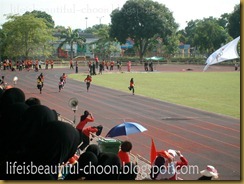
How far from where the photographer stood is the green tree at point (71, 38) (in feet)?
33.1

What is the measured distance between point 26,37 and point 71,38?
1219mm

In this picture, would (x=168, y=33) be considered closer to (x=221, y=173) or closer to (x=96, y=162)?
(x=221, y=173)

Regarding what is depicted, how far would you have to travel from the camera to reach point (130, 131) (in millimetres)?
7895

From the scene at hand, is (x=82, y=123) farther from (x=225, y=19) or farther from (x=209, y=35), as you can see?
(x=209, y=35)

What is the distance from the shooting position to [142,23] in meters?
10.8

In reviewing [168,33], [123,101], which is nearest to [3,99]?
[168,33]

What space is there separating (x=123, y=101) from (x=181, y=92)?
4.87 m

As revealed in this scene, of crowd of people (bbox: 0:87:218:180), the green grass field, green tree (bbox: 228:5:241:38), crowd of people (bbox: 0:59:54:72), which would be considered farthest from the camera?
→ the green grass field

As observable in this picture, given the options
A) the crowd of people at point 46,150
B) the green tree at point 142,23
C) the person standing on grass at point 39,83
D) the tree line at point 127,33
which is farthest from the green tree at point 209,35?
the person standing on grass at point 39,83

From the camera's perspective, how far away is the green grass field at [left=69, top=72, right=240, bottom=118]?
52.6 feet

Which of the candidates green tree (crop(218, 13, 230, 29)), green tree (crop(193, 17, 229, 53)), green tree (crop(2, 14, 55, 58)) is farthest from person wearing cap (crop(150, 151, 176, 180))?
green tree (crop(2, 14, 55, 58))

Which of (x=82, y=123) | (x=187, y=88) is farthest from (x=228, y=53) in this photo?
(x=187, y=88)

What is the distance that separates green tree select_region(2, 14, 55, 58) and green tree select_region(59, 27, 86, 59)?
16.6 inches

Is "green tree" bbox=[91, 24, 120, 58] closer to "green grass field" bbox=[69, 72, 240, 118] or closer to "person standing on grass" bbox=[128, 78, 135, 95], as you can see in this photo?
"green grass field" bbox=[69, 72, 240, 118]
